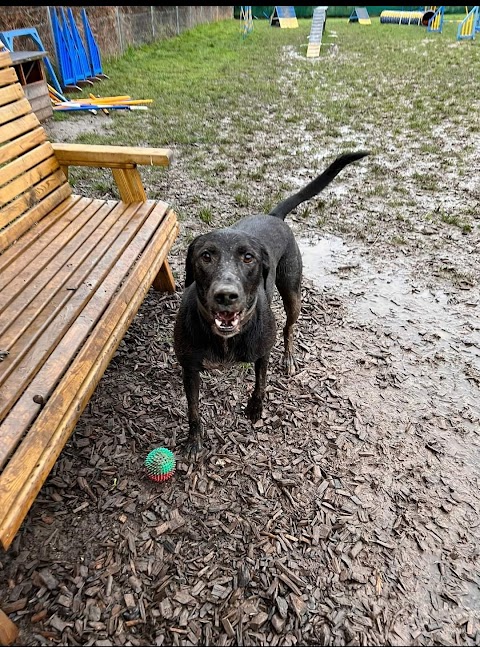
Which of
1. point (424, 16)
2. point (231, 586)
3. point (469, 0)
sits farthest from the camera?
point (424, 16)

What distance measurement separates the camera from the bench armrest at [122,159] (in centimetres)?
325

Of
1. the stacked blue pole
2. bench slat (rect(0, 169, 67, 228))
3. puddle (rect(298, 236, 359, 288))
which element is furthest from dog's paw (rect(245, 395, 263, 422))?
the stacked blue pole

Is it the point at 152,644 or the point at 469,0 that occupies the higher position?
the point at 469,0

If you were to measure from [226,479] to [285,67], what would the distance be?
12.9 meters

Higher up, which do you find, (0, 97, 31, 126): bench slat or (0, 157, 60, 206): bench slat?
(0, 97, 31, 126): bench slat

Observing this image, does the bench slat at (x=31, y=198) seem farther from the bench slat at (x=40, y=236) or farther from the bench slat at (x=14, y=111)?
the bench slat at (x=14, y=111)

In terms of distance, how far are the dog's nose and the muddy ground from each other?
1.09m

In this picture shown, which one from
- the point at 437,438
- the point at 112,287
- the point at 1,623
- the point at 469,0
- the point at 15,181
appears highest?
the point at 469,0

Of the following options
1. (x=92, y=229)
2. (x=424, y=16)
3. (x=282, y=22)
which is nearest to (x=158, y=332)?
(x=92, y=229)

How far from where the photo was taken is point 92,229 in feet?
10.8

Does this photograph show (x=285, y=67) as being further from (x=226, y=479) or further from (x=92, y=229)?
(x=226, y=479)

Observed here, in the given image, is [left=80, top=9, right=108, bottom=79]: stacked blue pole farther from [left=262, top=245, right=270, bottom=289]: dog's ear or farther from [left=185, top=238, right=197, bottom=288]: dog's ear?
[left=262, top=245, right=270, bottom=289]: dog's ear

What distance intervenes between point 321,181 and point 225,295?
4.86 ft

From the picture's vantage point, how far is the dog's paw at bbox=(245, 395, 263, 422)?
2.99 meters
